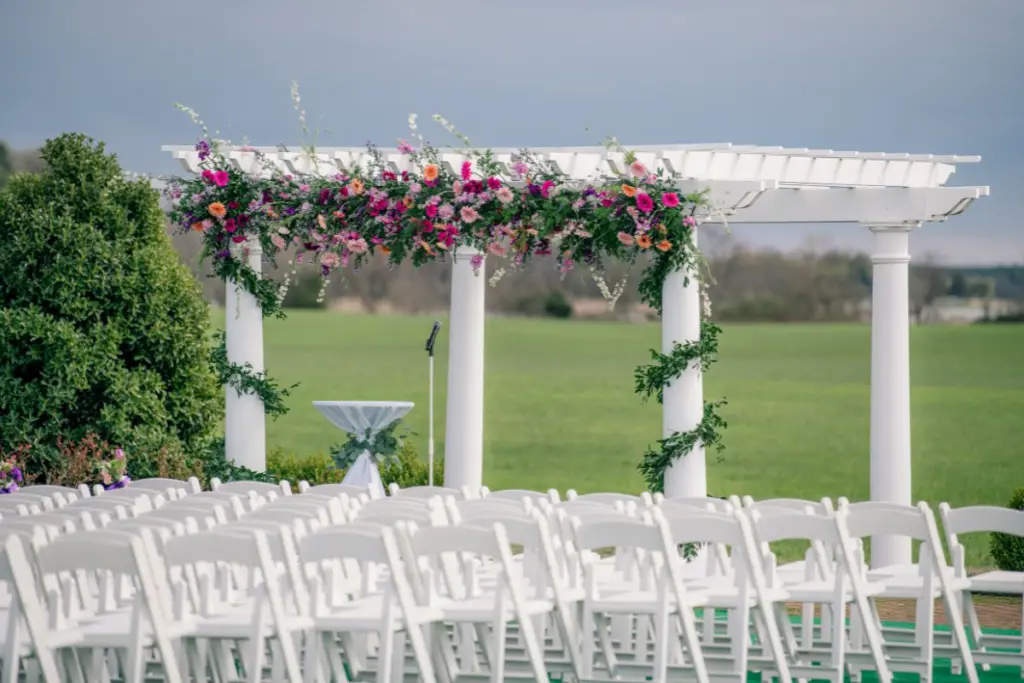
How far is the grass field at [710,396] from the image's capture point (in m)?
27.5

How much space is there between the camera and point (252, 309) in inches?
496

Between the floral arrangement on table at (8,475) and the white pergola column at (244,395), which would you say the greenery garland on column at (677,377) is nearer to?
the white pergola column at (244,395)

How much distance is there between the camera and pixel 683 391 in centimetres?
1145

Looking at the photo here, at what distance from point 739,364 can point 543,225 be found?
19.9 metres

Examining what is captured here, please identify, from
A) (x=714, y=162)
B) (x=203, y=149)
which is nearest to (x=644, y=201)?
(x=714, y=162)

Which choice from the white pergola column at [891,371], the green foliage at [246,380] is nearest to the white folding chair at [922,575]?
the white pergola column at [891,371]

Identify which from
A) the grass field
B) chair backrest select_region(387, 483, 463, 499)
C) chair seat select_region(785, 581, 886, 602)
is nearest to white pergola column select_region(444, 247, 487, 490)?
chair backrest select_region(387, 483, 463, 499)

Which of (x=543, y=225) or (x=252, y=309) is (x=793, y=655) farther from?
(x=252, y=309)

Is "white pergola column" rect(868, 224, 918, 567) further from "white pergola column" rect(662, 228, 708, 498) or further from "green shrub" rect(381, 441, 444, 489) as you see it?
"green shrub" rect(381, 441, 444, 489)

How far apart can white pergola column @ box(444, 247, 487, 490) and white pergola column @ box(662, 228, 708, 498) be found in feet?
5.68

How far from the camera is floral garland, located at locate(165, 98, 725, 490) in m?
11.1

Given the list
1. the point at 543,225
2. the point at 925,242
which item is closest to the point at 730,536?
the point at 543,225

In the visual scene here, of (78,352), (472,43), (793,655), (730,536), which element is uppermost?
(472,43)

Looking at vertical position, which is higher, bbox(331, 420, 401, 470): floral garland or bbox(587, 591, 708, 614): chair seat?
bbox(331, 420, 401, 470): floral garland
